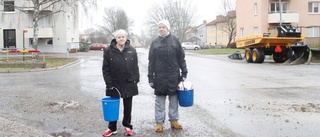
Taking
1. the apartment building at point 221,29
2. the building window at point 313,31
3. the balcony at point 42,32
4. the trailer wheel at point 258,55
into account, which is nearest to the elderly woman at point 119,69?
the trailer wheel at point 258,55

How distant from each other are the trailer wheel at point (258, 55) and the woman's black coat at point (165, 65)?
18.4 metres

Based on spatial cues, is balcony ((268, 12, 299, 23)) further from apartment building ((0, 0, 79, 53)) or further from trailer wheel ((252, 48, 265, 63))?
apartment building ((0, 0, 79, 53))

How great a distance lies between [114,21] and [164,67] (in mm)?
90938

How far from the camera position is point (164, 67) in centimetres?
609

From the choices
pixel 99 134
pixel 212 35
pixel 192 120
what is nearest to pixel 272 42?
pixel 192 120

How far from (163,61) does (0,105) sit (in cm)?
468

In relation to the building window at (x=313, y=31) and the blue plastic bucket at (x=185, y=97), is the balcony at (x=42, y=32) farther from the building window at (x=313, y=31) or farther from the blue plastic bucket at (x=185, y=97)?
the blue plastic bucket at (x=185, y=97)

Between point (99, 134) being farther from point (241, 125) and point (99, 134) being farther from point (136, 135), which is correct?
point (241, 125)

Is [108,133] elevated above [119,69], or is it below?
below

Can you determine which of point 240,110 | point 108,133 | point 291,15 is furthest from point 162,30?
point 291,15

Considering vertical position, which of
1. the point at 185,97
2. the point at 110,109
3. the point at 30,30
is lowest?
the point at 110,109

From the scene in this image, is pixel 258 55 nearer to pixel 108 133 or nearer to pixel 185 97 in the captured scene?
pixel 185 97

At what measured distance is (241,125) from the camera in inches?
255

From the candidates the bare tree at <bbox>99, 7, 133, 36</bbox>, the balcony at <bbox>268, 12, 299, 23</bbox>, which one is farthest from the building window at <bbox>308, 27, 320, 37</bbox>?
the bare tree at <bbox>99, 7, 133, 36</bbox>
